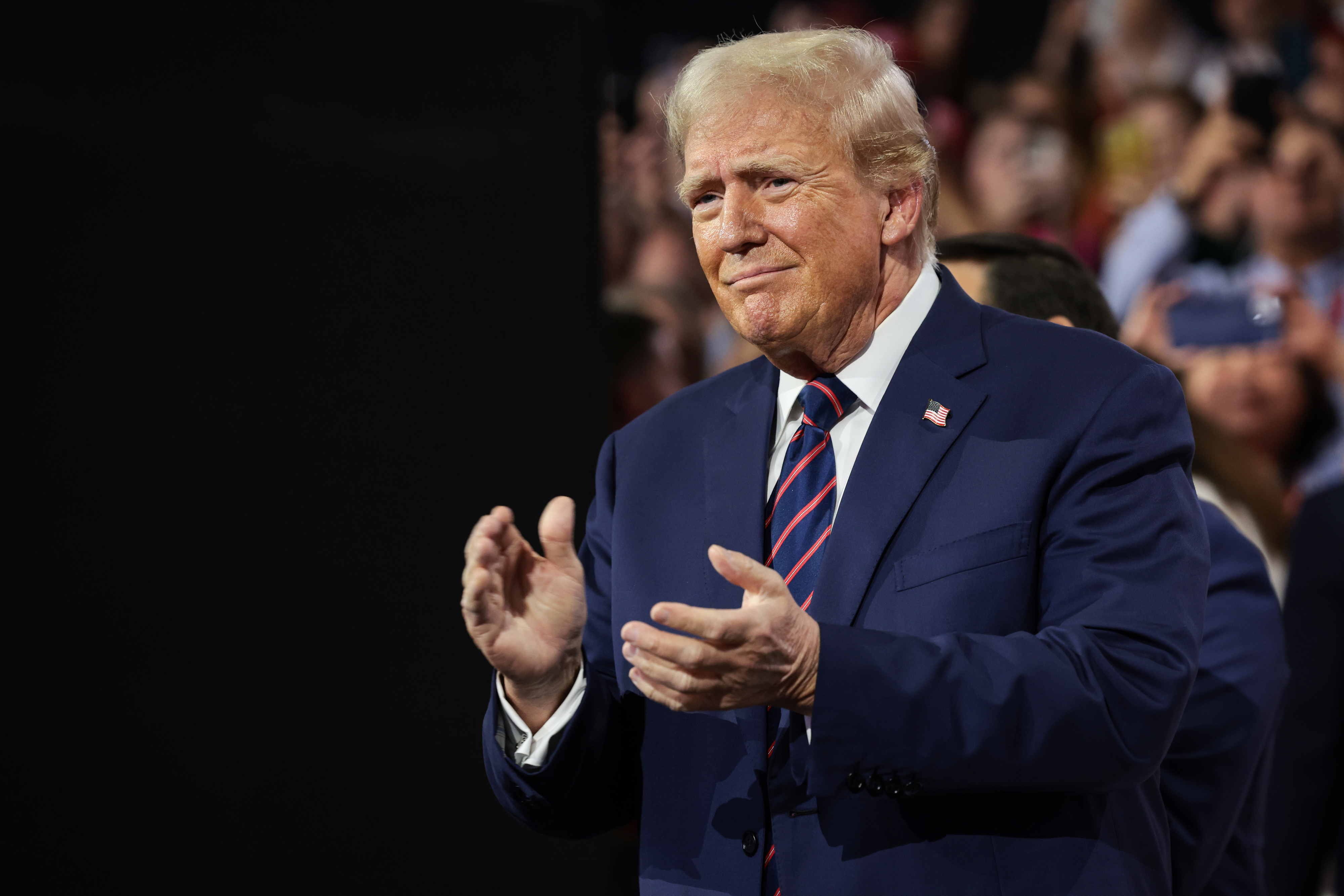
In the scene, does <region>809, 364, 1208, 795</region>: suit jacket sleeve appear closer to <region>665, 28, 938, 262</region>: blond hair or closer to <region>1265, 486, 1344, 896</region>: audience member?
<region>665, 28, 938, 262</region>: blond hair

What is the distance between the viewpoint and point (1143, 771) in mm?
1507

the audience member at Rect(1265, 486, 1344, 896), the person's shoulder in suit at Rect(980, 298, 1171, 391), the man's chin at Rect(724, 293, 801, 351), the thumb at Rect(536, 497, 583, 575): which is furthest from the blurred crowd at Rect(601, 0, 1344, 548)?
the thumb at Rect(536, 497, 583, 575)

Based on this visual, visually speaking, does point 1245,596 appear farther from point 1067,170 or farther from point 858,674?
point 1067,170

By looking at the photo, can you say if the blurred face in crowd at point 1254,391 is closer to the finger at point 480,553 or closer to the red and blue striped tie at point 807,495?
the red and blue striped tie at point 807,495

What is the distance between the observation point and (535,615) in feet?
5.66

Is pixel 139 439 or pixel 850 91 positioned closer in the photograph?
pixel 850 91

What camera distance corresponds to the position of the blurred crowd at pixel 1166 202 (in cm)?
413

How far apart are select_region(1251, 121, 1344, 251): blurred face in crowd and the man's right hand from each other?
14.0 ft

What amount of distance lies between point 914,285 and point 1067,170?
4.51 m

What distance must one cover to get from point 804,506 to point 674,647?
0.45 metres

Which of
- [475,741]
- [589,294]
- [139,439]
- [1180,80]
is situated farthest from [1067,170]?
[139,439]

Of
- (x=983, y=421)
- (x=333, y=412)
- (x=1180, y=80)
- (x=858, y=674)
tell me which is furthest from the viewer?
(x=1180, y=80)

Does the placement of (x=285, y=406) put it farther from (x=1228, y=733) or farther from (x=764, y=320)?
(x=1228, y=733)

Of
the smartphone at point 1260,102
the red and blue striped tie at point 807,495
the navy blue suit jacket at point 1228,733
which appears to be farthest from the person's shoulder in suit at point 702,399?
the smartphone at point 1260,102
